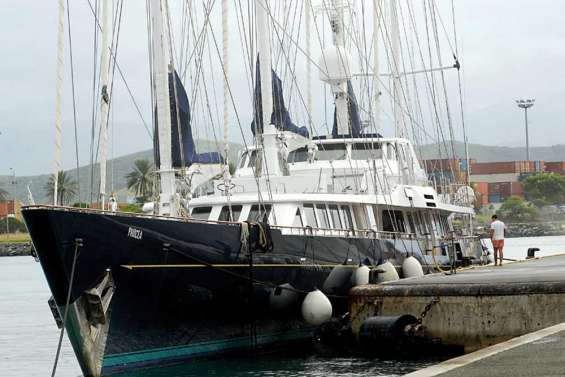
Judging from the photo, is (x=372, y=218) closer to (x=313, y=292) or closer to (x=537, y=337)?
(x=313, y=292)

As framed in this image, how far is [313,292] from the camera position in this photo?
24.0 m

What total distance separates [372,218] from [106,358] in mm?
9872

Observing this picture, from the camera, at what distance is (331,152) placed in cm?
3212

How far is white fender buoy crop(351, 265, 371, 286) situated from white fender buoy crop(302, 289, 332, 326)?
1.50 metres

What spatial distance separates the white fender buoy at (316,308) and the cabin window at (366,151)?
330 inches

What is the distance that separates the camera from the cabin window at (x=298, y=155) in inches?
1249

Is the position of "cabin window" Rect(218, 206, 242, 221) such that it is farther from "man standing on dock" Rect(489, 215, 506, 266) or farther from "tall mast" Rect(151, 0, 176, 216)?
"man standing on dock" Rect(489, 215, 506, 266)

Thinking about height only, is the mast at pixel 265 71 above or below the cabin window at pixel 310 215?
above

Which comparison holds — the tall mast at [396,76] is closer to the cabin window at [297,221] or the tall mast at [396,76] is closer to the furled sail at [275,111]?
the furled sail at [275,111]

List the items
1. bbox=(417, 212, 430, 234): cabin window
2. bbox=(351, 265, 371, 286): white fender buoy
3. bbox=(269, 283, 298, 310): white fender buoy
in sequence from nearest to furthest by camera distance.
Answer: bbox=(269, 283, 298, 310): white fender buoy < bbox=(351, 265, 371, 286): white fender buoy < bbox=(417, 212, 430, 234): cabin window

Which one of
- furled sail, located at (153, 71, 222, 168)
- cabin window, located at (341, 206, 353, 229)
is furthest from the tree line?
furled sail, located at (153, 71, 222, 168)

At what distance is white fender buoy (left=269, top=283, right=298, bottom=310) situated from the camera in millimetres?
23547

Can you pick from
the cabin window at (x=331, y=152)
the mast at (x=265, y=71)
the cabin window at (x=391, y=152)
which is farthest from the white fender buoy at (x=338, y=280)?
the cabin window at (x=391, y=152)

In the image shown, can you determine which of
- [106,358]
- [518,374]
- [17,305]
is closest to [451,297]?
[106,358]
